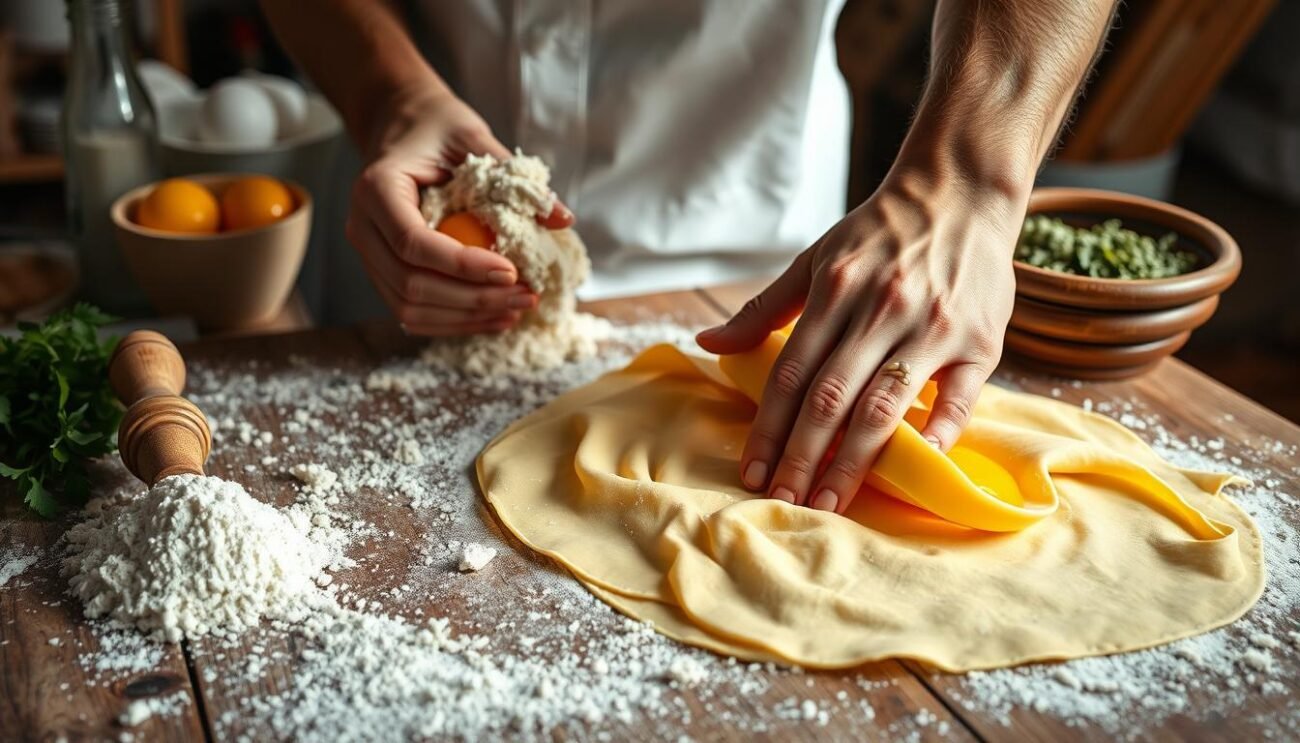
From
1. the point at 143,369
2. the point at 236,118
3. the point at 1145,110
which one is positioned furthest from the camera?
the point at 1145,110

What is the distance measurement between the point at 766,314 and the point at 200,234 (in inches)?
29.1

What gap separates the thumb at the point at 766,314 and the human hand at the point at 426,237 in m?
0.24

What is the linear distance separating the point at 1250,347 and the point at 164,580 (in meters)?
2.80

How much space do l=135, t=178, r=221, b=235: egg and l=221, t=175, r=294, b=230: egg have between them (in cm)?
2

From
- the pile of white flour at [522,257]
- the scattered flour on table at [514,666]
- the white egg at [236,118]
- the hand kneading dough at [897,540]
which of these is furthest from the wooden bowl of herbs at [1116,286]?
the white egg at [236,118]

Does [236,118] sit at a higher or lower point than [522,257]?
lower

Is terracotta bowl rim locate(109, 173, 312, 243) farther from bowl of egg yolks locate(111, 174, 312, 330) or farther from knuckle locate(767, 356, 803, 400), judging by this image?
knuckle locate(767, 356, 803, 400)

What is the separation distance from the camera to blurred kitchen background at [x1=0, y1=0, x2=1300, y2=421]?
242 cm

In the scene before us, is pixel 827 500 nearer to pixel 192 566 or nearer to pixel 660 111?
pixel 192 566

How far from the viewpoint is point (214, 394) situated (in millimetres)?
1188

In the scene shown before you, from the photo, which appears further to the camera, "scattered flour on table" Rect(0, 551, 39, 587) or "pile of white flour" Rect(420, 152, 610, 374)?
"pile of white flour" Rect(420, 152, 610, 374)

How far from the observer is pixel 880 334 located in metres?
0.96

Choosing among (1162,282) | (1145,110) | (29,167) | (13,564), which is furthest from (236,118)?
(1145,110)

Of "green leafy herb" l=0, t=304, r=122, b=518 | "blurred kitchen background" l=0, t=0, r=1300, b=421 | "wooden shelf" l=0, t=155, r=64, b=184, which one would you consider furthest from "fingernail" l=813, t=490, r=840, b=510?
"wooden shelf" l=0, t=155, r=64, b=184
